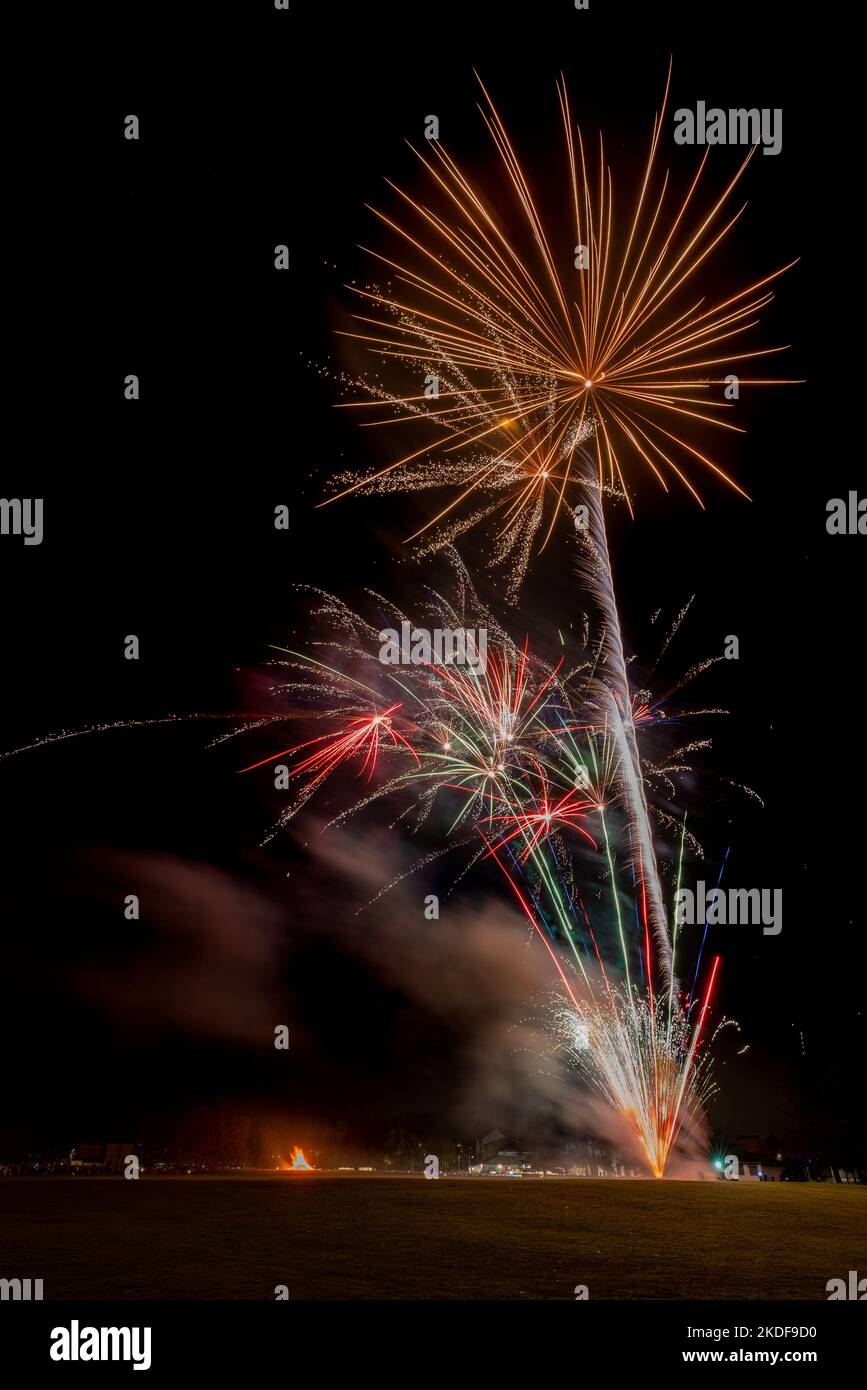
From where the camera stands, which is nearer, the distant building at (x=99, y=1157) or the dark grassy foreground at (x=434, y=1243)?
the dark grassy foreground at (x=434, y=1243)

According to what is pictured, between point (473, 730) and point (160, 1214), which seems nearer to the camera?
point (160, 1214)

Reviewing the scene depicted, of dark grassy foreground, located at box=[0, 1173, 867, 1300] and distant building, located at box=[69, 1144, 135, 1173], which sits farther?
distant building, located at box=[69, 1144, 135, 1173]

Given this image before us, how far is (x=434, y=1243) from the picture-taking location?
16047mm

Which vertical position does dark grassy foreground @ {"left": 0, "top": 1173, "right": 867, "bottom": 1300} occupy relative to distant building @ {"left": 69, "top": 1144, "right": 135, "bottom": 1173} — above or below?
above

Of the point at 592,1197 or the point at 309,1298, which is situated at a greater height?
the point at 309,1298

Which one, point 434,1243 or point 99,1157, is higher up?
point 434,1243

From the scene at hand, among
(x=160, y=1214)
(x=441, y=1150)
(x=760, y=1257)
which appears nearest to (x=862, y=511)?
(x=760, y=1257)

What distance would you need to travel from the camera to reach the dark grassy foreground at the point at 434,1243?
1304 centimetres

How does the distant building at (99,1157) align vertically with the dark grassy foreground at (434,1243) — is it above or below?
below

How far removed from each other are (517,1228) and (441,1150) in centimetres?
A: 5943

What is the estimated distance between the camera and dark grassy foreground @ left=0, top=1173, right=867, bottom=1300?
1304 centimetres

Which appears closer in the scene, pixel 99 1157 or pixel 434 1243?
pixel 434 1243
